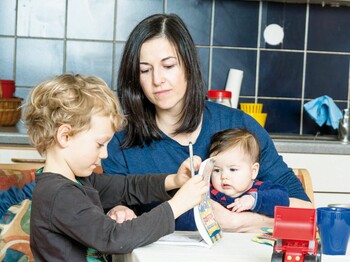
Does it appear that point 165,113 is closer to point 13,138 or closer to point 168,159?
point 168,159

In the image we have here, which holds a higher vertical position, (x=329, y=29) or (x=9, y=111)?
(x=329, y=29)

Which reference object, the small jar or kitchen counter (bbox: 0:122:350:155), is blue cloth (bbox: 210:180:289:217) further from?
the small jar

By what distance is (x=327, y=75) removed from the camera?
3.64 meters

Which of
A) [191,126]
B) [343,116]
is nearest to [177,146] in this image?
[191,126]

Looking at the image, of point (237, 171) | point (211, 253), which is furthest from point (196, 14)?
point (211, 253)

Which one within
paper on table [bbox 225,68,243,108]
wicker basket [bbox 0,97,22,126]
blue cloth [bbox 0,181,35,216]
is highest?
paper on table [bbox 225,68,243,108]

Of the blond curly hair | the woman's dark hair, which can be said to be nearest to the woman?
the woman's dark hair

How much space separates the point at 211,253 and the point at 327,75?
2275mm

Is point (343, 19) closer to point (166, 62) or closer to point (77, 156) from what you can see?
point (166, 62)

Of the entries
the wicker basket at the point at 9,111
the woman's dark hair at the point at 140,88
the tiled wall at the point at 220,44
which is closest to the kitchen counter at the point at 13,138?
the wicker basket at the point at 9,111

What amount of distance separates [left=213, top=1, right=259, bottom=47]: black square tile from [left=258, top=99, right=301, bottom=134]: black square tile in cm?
32

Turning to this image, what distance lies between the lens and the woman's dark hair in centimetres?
216

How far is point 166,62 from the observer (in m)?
2.13

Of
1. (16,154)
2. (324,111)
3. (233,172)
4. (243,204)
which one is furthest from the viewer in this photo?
(324,111)
